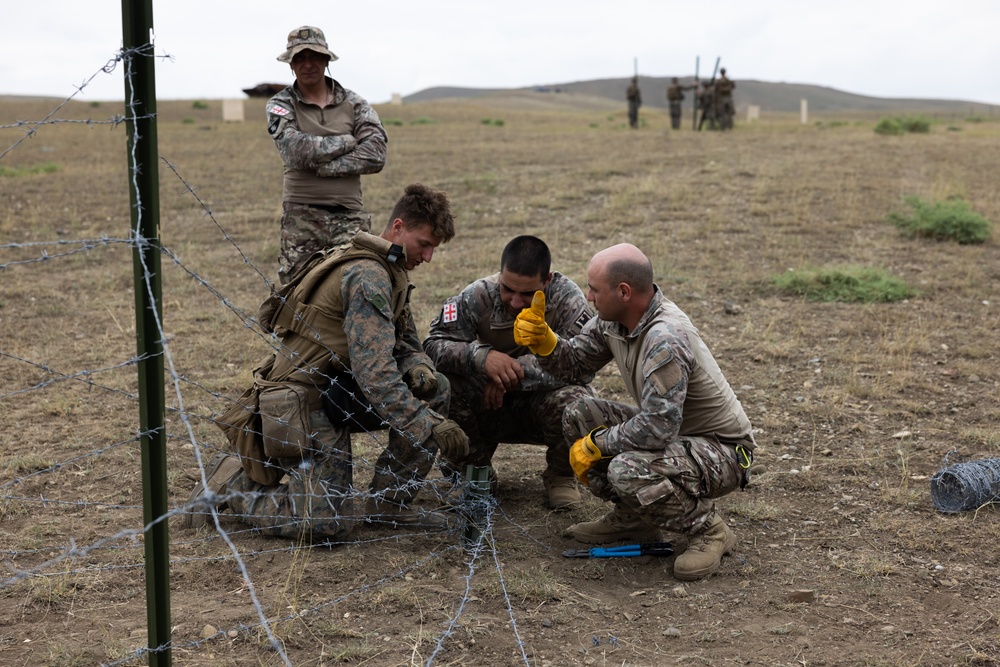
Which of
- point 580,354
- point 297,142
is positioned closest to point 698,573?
point 580,354

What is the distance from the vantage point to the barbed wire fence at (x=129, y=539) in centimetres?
305

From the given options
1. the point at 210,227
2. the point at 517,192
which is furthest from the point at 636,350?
the point at 517,192

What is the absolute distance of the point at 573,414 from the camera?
159 inches

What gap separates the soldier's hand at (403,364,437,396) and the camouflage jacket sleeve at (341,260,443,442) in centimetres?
24

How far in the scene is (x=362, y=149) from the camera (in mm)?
5156

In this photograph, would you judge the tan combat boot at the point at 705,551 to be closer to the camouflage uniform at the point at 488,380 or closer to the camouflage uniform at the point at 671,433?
the camouflage uniform at the point at 671,433

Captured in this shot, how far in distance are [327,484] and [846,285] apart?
5423mm

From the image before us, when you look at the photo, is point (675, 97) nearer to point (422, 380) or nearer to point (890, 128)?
point (890, 128)

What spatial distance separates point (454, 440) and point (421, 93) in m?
136

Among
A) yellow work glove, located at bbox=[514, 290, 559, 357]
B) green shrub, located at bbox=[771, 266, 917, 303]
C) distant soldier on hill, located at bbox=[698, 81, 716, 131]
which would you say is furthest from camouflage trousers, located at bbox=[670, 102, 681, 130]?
yellow work glove, located at bbox=[514, 290, 559, 357]

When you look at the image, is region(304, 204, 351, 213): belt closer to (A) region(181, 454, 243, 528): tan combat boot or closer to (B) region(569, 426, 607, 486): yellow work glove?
(A) region(181, 454, 243, 528): tan combat boot

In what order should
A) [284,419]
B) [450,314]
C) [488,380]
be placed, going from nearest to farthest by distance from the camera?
[284,419]
[488,380]
[450,314]

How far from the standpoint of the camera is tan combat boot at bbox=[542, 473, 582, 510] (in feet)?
14.4

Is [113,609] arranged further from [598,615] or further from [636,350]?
[636,350]
